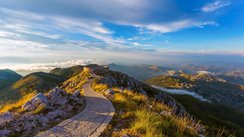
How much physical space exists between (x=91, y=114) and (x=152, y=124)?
6.48 meters

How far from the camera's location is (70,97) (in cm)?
1792

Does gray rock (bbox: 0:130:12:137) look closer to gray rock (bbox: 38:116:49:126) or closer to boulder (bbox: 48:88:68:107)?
gray rock (bbox: 38:116:49:126)

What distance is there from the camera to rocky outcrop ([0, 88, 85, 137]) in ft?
31.7

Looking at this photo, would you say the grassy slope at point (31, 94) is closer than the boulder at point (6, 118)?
No

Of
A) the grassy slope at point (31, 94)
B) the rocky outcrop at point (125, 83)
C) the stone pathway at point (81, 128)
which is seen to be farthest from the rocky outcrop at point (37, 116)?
the rocky outcrop at point (125, 83)

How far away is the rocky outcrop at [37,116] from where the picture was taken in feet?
31.7

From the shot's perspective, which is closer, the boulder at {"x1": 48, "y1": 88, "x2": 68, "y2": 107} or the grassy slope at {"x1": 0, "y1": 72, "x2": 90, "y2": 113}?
the grassy slope at {"x1": 0, "y1": 72, "x2": 90, "y2": 113}

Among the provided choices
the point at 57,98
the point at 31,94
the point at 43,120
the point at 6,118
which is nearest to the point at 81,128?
the point at 43,120

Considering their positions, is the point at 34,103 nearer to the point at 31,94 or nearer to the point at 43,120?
the point at 43,120

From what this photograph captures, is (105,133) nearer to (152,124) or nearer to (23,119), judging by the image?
(152,124)

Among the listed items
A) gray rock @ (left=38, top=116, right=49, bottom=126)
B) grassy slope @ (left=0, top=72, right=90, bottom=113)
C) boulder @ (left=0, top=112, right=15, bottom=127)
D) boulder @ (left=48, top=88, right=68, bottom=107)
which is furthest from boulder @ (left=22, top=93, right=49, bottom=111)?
gray rock @ (left=38, top=116, right=49, bottom=126)

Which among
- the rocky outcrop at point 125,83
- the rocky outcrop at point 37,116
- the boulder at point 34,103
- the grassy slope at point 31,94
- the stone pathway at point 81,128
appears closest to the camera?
the stone pathway at point 81,128

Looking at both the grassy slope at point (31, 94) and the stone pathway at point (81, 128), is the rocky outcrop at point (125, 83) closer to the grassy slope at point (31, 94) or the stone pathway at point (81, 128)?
the grassy slope at point (31, 94)

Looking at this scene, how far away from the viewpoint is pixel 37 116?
11.6m
